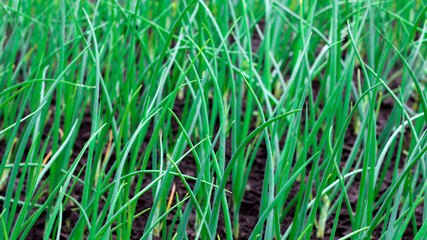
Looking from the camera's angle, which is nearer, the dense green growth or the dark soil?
the dense green growth

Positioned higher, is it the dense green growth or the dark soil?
the dense green growth

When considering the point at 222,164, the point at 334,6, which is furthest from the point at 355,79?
the point at 222,164

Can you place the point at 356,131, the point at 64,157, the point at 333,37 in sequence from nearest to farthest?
the point at 64,157, the point at 333,37, the point at 356,131

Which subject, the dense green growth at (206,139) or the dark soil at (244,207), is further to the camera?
the dark soil at (244,207)

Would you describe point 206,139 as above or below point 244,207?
above

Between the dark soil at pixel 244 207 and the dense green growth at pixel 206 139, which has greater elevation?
the dense green growth at pixel 206 139

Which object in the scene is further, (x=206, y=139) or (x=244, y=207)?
(x=244, y=207)

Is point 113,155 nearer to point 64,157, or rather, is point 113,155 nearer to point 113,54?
point 113,54

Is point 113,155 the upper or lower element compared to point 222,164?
lower
